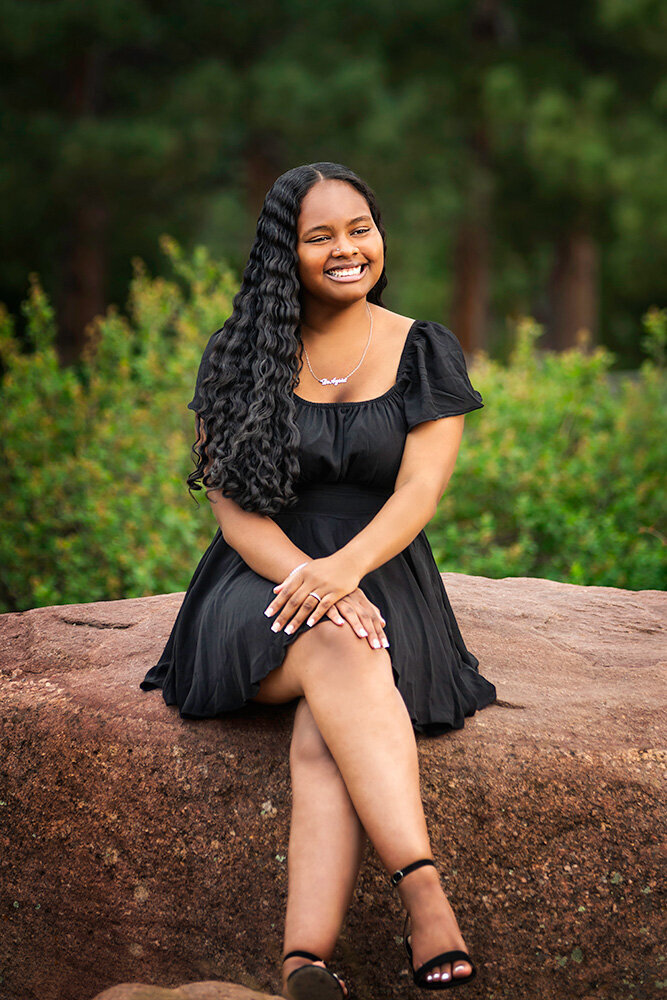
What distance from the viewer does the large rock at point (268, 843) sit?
2.48m

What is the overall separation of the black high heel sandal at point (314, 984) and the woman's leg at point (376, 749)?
6.3 inches

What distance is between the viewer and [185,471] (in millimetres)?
5801

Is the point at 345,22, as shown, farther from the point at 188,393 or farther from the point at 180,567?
the point at 180,567

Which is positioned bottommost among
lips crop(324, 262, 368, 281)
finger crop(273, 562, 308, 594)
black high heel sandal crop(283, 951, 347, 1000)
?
black high heel sandal crop(283, 951, 347, 1000)

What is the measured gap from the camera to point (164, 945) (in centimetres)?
265

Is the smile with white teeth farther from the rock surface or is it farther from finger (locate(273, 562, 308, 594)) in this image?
the rock surface

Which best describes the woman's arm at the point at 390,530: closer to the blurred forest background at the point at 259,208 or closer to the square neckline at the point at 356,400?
the square neckline at the point at 356,400

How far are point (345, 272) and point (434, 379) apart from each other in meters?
0.35

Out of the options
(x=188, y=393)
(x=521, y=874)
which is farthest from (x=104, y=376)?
(x=521, y=874)

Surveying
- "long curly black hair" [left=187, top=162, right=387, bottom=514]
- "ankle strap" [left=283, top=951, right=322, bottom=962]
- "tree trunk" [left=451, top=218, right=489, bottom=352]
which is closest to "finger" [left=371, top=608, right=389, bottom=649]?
"long curly black hair" [left=187, top=162, right=387, bottom=514]

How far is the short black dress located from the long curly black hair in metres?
0.07

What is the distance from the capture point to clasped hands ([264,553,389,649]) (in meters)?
2.46

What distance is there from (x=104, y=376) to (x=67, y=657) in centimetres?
368

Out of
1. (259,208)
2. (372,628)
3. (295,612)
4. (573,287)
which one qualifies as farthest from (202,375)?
(573,287)
